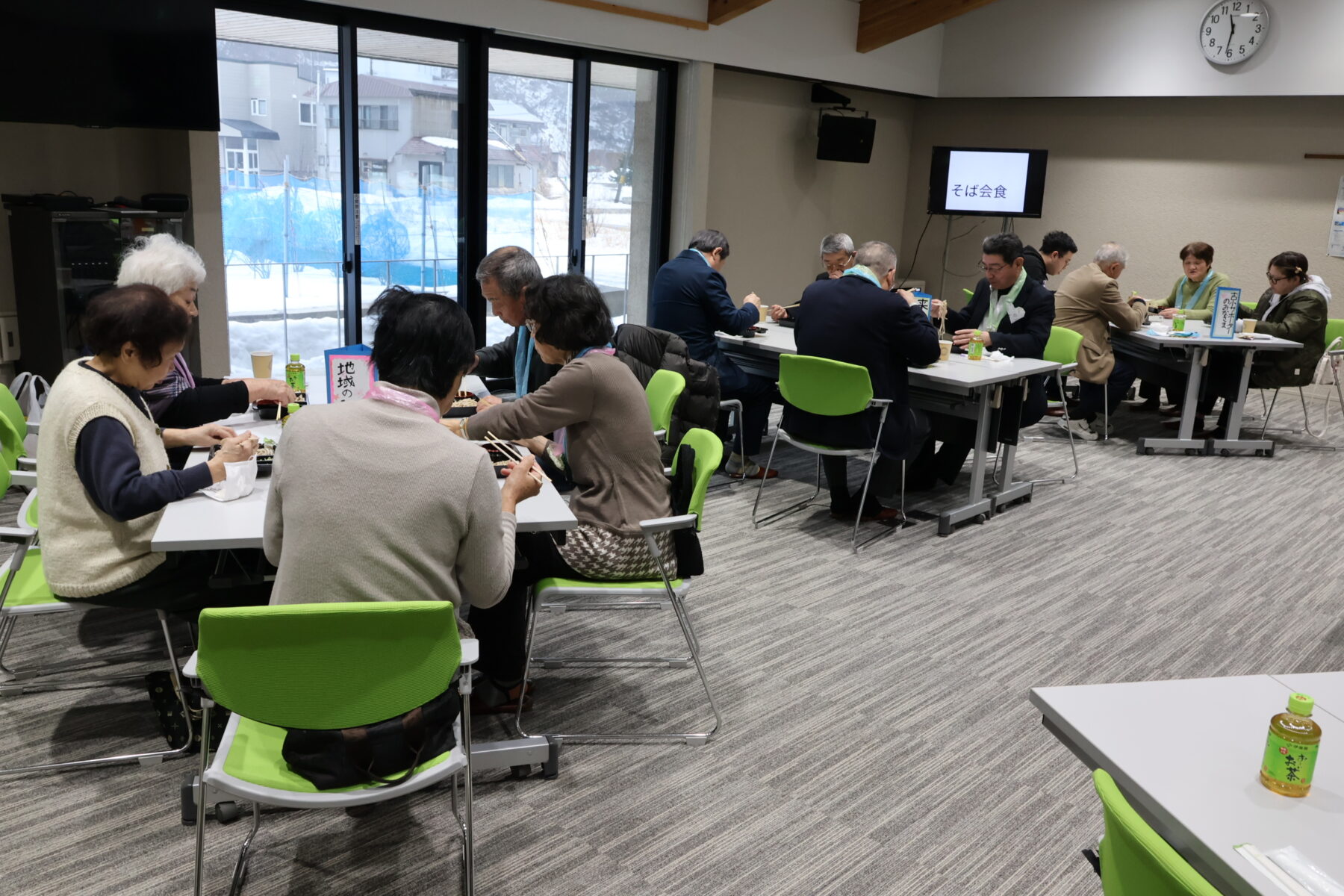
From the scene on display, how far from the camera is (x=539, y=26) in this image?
659cm

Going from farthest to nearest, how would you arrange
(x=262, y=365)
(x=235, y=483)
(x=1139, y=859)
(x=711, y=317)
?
(x=711, y=317) < (x=262, y=365) < (x=235, y=483) < (x=1139, y=859)

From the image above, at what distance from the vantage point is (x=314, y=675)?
1785 millimetres

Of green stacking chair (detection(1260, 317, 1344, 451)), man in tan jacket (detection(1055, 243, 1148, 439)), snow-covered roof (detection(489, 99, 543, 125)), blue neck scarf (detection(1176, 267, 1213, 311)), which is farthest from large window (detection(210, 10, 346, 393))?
green stacking chair (detection(1260, 317, 1344, 451))

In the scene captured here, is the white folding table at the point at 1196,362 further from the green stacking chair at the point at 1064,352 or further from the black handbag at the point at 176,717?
the black handbag at the point at 176,717

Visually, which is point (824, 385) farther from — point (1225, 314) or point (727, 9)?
point (727, 9)

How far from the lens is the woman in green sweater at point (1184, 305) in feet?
22.5

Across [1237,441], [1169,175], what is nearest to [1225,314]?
[1237,441]

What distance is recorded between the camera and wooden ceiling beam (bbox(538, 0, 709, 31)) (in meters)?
6.72

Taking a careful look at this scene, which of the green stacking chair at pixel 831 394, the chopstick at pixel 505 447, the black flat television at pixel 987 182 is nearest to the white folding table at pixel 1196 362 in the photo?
the black flat television at pixel 987 182

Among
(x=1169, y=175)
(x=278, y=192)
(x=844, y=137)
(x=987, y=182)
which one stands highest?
(x=844, y=137)

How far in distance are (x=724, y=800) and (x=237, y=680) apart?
135 cm

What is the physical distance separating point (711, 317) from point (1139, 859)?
4166 millimetres

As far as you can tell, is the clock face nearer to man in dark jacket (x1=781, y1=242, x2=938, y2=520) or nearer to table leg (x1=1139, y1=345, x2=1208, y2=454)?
table leg (x1=1139, y1=345, x2=1208, y2=454)

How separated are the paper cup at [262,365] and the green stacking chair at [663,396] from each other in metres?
1.22
